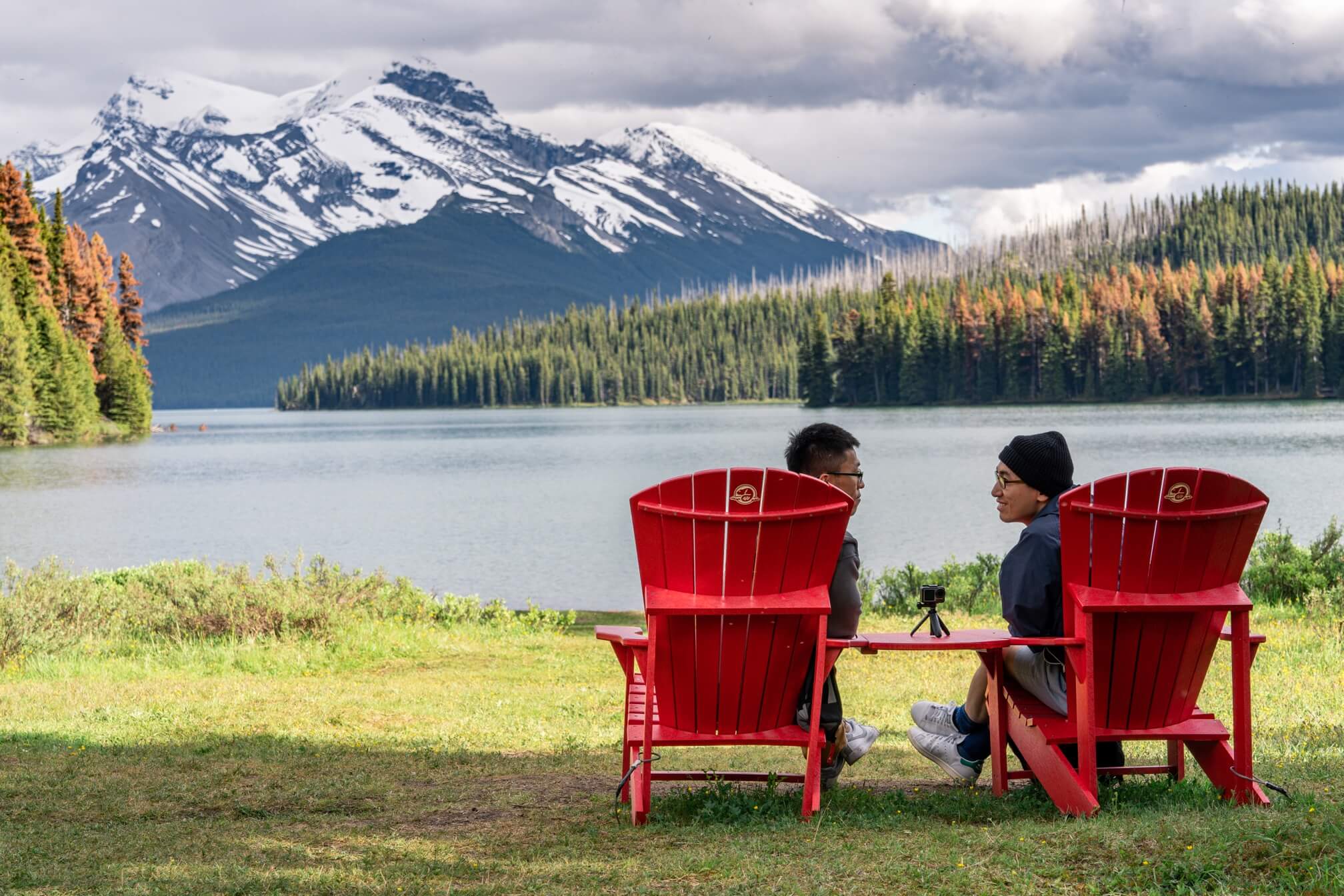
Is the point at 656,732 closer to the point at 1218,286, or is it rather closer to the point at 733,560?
the point at 733,560

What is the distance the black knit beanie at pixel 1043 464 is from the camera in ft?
18.9

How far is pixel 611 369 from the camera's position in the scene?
598ft

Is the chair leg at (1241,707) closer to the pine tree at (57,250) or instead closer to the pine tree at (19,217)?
the pine tree at (19,217)

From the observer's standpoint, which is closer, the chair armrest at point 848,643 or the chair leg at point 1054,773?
the chair leg at point 1054,773

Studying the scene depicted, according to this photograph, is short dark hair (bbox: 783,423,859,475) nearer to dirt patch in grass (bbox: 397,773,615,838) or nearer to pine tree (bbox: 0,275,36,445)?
dirt patch in grass (bbox: 397,773,615,838)

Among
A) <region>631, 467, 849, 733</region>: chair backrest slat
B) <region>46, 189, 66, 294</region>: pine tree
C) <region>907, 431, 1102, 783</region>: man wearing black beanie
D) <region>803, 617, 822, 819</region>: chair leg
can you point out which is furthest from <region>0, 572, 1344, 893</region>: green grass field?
<region>46, 189, 66, 294</region>: pine tree

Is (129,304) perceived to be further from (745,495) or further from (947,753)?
(745,495)

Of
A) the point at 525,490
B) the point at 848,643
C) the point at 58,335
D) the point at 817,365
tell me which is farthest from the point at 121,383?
the point at 848,643

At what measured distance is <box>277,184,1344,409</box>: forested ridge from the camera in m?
105

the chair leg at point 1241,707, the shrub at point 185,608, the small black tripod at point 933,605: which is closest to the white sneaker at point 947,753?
the small black tripod at point 933,605

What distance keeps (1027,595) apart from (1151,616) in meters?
0.53

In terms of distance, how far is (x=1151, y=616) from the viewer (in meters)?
5.18

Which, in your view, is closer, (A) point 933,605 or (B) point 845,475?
(A) point 933,605

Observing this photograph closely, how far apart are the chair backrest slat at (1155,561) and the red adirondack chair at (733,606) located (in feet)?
3.17
